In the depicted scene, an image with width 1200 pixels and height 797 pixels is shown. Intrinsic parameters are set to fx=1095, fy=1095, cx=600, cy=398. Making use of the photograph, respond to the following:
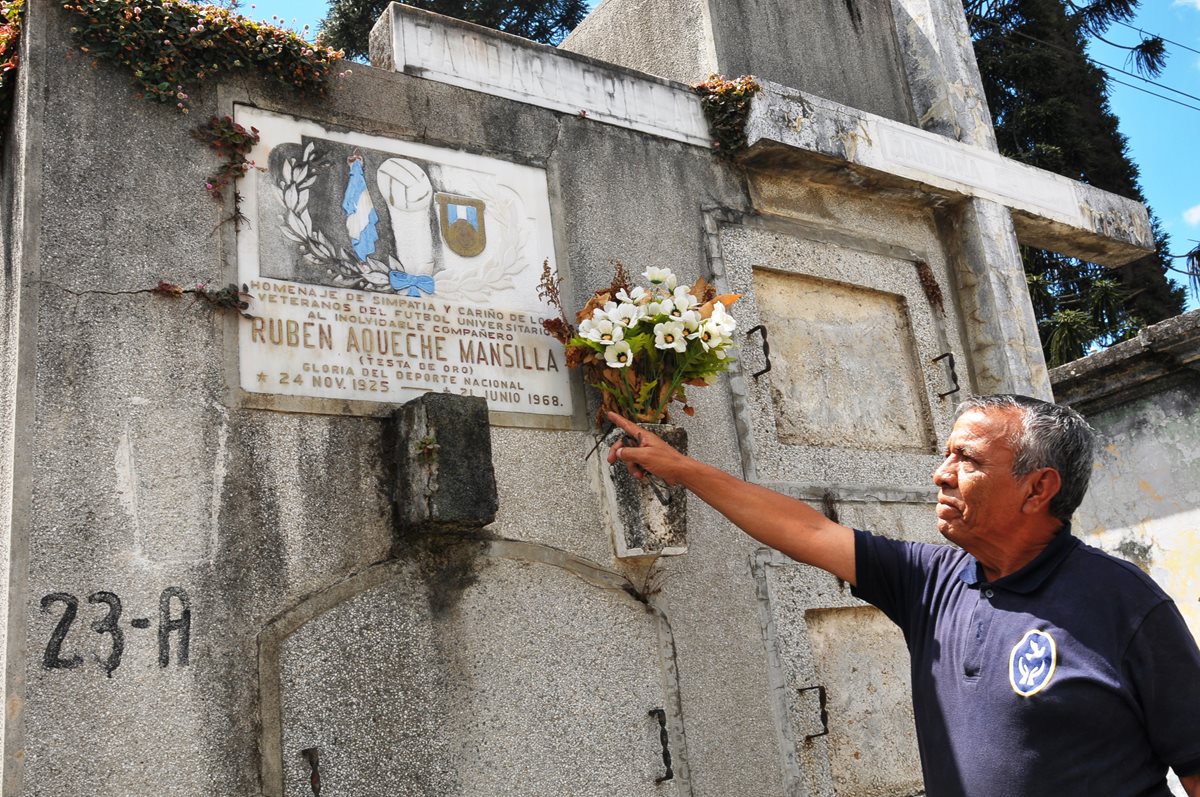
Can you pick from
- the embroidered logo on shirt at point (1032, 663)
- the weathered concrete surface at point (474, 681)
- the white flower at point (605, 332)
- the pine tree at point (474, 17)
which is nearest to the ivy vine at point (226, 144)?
the white flower at point (605, 332)

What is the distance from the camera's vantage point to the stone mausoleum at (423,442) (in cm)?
344

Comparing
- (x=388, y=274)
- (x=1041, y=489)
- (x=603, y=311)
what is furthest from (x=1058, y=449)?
(x=388, y=274)

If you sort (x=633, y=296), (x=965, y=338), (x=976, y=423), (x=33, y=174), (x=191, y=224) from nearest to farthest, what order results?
(x=976, y=423) → (x=33, y=174) → (x=191, y=224) → (x=633, y=296) → (x=965, y=338)

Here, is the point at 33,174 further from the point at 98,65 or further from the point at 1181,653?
the point at 1181,653

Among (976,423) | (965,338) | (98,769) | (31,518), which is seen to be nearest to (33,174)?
(31,518)

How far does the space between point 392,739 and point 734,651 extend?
1613 mm

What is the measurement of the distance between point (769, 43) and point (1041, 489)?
4.44m

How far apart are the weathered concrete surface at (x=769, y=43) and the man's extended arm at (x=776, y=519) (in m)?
3.31

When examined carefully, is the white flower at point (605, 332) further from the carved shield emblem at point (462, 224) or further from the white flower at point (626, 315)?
the carved shield emblem at point (462, 224)

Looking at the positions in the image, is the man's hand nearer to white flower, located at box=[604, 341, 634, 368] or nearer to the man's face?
white flower, located at box=[604, 341, 634, 368]

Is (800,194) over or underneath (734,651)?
over

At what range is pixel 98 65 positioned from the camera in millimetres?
3932

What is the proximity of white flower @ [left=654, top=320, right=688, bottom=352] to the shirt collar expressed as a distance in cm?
177

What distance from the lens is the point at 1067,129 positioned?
15.1 metres
